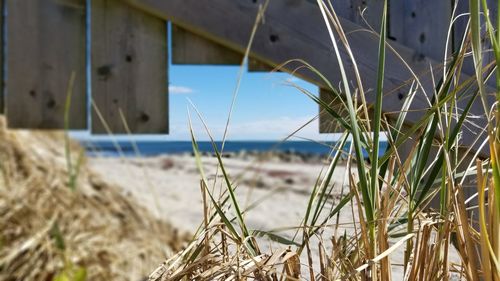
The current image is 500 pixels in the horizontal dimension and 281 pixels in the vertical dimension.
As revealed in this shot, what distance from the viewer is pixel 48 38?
1.61 meters

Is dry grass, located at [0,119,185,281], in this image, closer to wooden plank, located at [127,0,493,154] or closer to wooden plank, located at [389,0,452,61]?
wooden plank, located at [127,0,493,154]

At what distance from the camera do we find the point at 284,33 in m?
1.61

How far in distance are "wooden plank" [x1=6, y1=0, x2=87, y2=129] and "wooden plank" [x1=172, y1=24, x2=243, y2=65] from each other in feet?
0.76

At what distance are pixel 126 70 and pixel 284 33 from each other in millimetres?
400

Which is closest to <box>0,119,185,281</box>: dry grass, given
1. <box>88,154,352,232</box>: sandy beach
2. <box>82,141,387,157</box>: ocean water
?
<box>88,154,352,232</box>: sandy beach

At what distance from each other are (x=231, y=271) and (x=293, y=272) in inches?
2.6

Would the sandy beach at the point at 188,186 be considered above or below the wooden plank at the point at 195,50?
below

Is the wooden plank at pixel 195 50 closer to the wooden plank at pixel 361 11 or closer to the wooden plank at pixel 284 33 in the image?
the wooden plank at pixel 284 33

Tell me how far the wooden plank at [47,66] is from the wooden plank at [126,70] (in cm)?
5

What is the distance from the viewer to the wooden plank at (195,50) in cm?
161

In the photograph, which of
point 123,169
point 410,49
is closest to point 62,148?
point 123,169

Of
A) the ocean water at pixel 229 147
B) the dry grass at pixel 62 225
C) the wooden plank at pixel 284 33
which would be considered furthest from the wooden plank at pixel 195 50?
the dry grass at pixel 62 225

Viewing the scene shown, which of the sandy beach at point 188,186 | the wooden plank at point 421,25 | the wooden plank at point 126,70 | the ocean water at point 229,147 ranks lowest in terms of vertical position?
the sandy beach at point 188,186

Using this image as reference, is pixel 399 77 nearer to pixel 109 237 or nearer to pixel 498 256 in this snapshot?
pixel 498 256
